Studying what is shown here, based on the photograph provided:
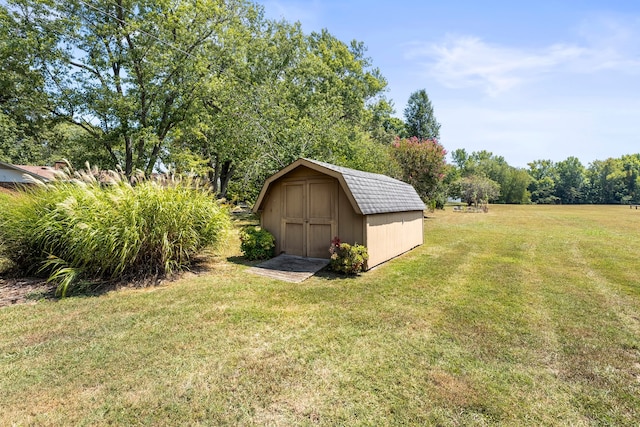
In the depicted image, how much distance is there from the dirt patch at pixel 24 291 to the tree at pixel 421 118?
38348 mm

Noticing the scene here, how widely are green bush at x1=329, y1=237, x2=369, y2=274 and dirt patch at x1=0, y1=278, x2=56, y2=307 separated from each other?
16.6 feet

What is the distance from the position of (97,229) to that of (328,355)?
4569 millimetres

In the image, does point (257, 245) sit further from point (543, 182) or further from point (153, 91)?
point (543, 182)

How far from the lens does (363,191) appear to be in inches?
265

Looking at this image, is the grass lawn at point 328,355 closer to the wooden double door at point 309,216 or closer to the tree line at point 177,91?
the wooden double door at point 309,216

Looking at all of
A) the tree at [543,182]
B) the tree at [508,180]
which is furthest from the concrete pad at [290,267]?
the tree at [543,182]

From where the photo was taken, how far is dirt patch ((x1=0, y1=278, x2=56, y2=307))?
4543mm

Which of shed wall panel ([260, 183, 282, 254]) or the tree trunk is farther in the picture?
the tree trunk

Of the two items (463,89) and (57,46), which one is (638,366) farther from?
(57,46)

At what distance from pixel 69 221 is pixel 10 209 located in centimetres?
149

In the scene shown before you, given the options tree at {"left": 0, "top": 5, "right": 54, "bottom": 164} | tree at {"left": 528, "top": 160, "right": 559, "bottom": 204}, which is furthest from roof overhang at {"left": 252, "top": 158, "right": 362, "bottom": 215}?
tree at {"left": 528, "top": 160, "right": 559, "bottom": 204}

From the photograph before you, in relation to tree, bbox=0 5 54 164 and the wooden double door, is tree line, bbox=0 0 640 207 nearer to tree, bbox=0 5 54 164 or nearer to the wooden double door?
tree, bbox=0 5 54 164

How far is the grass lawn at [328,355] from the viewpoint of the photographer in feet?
7.51

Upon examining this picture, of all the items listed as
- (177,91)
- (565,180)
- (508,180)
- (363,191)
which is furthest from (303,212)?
(565,180)
